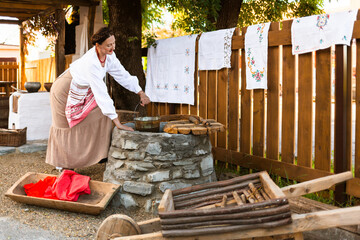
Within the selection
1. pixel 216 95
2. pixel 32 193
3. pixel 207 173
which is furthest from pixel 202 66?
pixel 32 193

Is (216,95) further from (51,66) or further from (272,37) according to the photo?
(51,66)

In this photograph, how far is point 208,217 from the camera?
2.44 metres

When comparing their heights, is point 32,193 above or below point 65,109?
below

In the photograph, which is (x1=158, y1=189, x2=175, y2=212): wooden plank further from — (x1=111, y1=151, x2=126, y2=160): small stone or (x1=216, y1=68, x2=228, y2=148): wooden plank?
(x1=216, y1=68, x2=228, y2=148): wooden plank

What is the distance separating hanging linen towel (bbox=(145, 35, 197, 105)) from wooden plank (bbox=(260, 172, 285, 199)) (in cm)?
249

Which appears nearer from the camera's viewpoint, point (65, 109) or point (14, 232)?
point (14, 232)

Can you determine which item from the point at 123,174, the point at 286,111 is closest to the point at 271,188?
the point at 286,111

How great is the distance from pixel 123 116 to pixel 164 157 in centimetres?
172

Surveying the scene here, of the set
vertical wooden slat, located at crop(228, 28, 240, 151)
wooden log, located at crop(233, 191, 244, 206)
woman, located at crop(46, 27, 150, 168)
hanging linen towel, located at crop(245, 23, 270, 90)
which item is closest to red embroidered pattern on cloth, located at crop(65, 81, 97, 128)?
woman, located at crop(46, 27, 150, 168)

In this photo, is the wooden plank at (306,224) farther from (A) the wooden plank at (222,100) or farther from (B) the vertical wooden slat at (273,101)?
(A) the wooden plank at (222,100)

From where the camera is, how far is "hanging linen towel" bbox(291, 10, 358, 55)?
11.6ft

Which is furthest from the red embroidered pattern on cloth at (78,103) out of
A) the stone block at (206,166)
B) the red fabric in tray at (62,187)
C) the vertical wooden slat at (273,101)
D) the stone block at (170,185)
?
the vertical wooden slat at (273,101)

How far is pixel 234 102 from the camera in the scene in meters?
4.83

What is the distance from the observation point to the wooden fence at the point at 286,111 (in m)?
3.68
